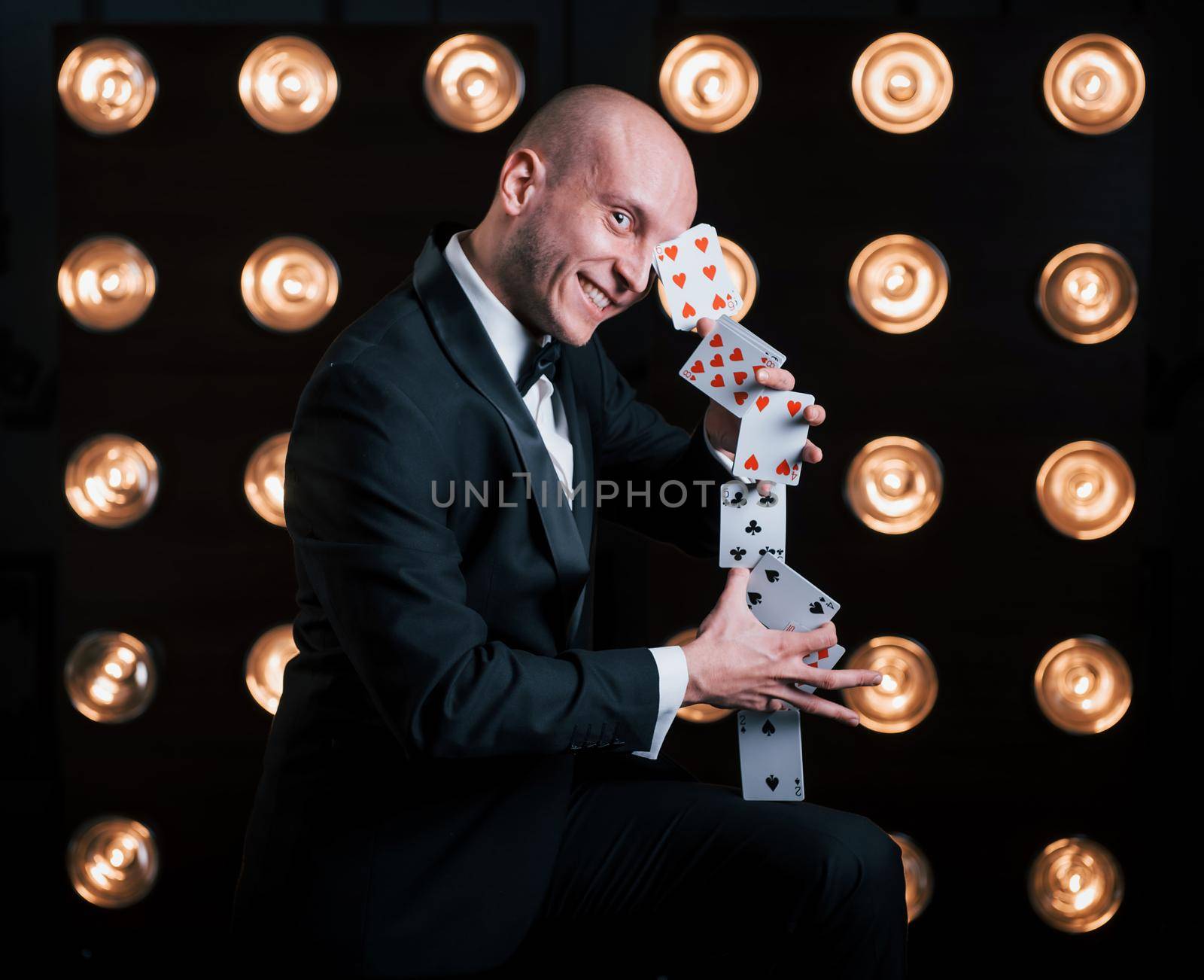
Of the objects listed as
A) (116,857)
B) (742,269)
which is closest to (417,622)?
(742,269)

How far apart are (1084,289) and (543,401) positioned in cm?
113

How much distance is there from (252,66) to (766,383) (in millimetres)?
1238

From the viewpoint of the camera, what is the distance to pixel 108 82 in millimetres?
2035

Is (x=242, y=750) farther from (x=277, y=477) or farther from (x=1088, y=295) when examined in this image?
(x=1088, y=295)

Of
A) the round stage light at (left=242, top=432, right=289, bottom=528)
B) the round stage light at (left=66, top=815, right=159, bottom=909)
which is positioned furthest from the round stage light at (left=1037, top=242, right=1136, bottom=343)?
the round stage light at (left=66, top=815, right=159, bottom=909)

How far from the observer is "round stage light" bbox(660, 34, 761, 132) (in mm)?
2004

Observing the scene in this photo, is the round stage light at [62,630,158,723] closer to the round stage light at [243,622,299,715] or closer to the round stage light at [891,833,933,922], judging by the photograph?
the round stage light at [243,622,299,715]

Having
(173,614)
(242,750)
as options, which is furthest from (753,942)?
(173,614)

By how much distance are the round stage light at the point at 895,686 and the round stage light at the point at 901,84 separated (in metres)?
1.00

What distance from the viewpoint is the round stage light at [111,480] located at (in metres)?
2.09

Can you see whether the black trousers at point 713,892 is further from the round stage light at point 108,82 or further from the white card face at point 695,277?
the round stage light at point 108,82

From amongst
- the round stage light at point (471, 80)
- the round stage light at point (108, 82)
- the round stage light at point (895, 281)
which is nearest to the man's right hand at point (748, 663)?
the round stage light at point (895, 281)

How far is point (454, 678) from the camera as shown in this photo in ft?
4.09

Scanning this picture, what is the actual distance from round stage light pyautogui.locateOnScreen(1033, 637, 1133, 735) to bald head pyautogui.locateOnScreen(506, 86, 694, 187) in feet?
4.15
